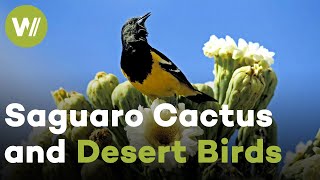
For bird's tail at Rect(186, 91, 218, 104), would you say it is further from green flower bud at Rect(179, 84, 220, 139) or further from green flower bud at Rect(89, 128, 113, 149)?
green flower bud at Rect(89, 128, 113, 149)

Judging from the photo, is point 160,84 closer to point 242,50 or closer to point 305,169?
point 242,50

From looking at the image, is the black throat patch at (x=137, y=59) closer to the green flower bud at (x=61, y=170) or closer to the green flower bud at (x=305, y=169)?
the green flower bud at (x=61, y=170)

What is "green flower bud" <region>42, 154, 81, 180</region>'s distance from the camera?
Answer: 53.1 inches

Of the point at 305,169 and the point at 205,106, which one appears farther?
the point at 205,106

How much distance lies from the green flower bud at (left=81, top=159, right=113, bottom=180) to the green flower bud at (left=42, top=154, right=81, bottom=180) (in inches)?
1.9

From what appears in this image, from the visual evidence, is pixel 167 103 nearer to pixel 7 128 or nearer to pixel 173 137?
pixel 173 137

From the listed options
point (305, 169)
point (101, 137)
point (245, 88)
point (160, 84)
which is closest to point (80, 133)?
point (101, 137)

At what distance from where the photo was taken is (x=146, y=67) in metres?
1.52

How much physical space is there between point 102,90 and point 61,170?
→ 0.22 m

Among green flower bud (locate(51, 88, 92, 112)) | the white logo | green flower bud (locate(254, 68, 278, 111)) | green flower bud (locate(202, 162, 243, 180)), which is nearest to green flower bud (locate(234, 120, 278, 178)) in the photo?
green flower bud (locate(254, 68, 278, 111))

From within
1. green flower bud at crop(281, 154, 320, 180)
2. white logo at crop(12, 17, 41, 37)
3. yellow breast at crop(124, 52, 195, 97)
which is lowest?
green flower bud at crop(281, 154, 320, 180)

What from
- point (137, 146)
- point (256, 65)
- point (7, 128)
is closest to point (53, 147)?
point (137, 146)

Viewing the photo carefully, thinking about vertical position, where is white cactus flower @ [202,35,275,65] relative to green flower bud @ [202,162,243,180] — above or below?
above

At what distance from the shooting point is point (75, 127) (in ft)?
4.55
